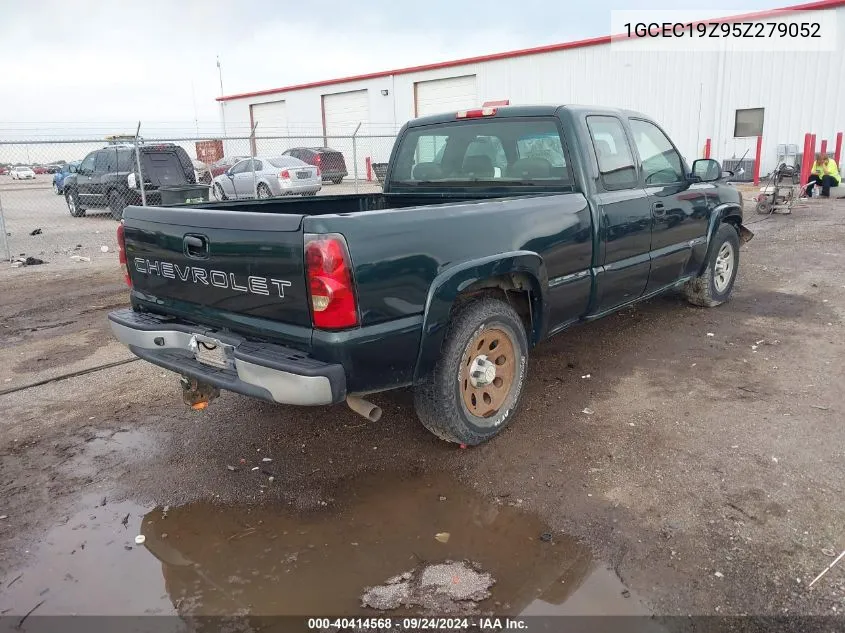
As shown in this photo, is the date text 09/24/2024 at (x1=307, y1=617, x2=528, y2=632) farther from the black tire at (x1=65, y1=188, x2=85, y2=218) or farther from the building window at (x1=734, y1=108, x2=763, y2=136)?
the building window at (x1=734, y1=108, x2=763, y2=136)

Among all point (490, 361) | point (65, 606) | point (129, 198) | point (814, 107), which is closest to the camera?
point (65, 606)

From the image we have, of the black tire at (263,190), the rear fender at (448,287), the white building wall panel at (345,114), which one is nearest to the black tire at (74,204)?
the black tire at (263,190)

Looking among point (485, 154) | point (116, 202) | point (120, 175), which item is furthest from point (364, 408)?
point (116, 202)

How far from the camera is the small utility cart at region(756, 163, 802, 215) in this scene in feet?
44.7

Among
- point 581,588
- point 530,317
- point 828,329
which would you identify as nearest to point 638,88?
point 828,329

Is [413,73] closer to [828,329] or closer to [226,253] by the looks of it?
[828,329]

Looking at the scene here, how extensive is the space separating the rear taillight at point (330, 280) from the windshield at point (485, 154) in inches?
79.7

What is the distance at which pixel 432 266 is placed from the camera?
10.3ft

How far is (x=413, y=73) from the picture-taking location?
27.7 m

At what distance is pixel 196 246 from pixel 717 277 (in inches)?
199

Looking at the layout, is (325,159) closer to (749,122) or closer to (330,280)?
(749,122)

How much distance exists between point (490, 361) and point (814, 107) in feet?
65.1

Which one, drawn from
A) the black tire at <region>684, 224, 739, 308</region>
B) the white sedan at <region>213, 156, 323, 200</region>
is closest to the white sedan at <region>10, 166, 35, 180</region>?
the white sedan at <region>213, 156, 323, 200</region>

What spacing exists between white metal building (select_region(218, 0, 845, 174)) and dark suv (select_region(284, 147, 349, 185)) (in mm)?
6760
